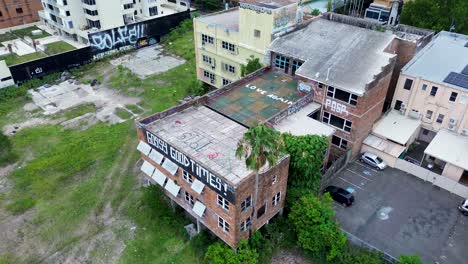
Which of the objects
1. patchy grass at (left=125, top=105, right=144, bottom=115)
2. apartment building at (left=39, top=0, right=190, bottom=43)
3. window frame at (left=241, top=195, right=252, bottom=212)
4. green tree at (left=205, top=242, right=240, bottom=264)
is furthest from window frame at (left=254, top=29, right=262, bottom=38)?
apartment building at (left=39, top=0, right=190, bottom=43)

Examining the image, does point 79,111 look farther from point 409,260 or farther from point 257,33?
point 409,260

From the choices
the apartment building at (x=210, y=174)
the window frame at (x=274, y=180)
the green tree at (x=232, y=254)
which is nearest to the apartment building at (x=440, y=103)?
the window frame at (x=274, y=180)

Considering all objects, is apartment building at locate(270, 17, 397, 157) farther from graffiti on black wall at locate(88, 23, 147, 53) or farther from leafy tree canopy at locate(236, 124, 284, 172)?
graffiti on black wall at locate(88, 23, 147, 53)

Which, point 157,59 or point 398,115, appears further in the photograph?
point 157,59

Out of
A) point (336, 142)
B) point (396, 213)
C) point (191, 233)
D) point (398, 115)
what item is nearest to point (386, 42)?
point (398, 115)

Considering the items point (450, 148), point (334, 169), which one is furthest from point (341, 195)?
point (450, 148)

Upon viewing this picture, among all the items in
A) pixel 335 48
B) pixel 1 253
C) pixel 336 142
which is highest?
pixel 335 48

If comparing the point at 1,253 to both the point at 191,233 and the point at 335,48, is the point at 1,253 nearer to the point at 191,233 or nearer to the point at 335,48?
the point at 191,233
